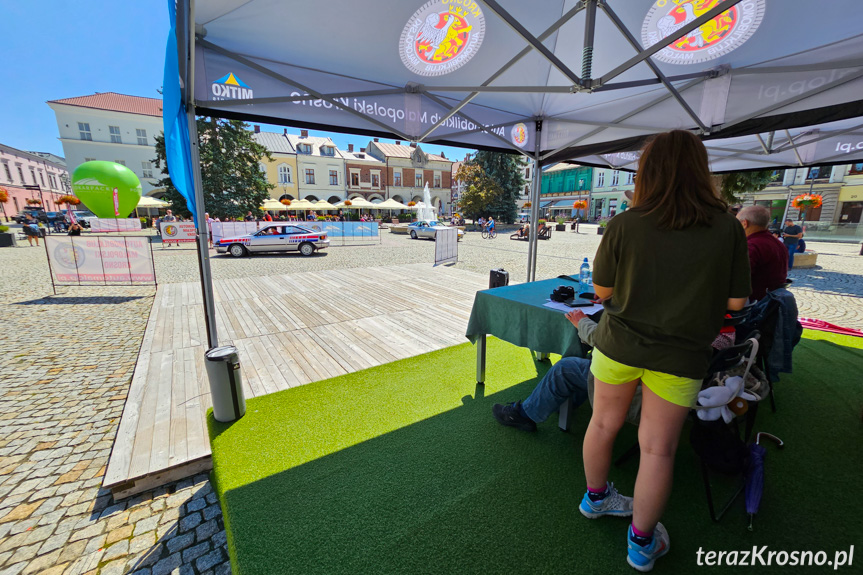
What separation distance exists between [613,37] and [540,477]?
382cm

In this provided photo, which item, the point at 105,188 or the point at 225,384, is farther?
the point at 105,188

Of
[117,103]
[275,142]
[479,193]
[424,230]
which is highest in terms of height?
[117,103]

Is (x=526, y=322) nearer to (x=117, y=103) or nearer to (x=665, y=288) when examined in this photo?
(x=665, y=288)

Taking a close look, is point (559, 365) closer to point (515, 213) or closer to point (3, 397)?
point (3, 397)

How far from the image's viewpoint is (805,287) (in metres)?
8.31

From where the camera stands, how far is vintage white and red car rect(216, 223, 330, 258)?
13.9 metres

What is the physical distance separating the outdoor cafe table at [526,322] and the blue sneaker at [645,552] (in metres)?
1.02

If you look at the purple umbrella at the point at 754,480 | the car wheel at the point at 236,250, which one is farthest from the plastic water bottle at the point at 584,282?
the car wheel at the point at 236,250

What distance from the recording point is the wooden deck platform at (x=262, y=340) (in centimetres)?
274

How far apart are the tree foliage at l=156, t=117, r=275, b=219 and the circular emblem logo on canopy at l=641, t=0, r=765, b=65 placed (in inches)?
1045

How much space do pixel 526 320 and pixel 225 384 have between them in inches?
98.9

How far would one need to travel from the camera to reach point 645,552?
64.0 inches

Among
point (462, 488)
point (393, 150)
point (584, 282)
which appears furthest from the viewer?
point (393, 150)

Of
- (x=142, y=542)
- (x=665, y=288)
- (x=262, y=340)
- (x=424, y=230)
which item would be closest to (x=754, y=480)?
(x=665, y=288)
